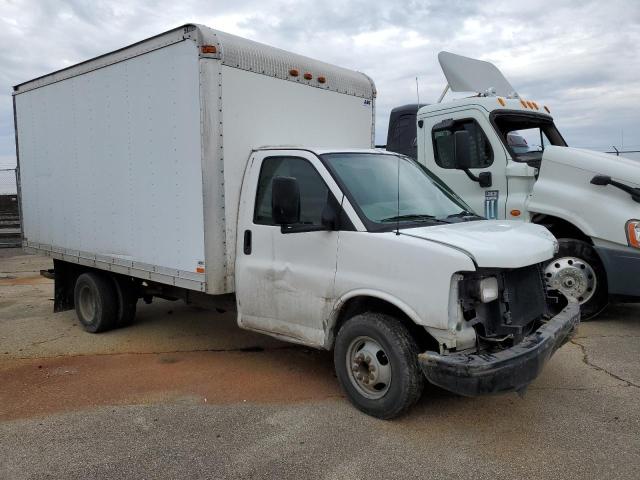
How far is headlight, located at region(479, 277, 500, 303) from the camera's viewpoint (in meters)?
3.73

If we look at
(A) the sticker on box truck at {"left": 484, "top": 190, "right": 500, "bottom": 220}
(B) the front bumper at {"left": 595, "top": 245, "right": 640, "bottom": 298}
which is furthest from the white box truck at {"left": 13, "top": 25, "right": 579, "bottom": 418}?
(B) the front bumper at {"left": 595, "top": 245, "right": 640, "bottom": 298}

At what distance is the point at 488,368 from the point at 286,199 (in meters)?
1.82

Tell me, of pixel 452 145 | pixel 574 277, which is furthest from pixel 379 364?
pixel 452 145

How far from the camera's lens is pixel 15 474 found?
3.54 metres

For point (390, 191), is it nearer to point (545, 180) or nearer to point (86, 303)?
point (545, 180)

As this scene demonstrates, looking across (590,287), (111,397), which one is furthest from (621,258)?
(111,397)

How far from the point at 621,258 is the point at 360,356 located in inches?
140

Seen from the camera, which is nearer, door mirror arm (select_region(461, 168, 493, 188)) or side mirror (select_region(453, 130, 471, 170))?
side mirror (select_region(453, 130, 471, 170))

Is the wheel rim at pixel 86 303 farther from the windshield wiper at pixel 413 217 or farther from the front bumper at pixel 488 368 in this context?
the front bumper at pixel 488 368

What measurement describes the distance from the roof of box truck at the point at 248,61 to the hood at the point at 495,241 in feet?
7.47

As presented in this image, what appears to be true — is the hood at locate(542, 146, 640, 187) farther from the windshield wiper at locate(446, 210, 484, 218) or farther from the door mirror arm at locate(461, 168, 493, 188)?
the windshield wiper at locate(446, 210, 484, 218)

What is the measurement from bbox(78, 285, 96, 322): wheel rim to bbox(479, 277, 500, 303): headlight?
197 inches

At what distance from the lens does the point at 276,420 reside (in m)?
4.21

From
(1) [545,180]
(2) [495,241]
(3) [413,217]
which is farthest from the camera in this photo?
(1) [545,180]
